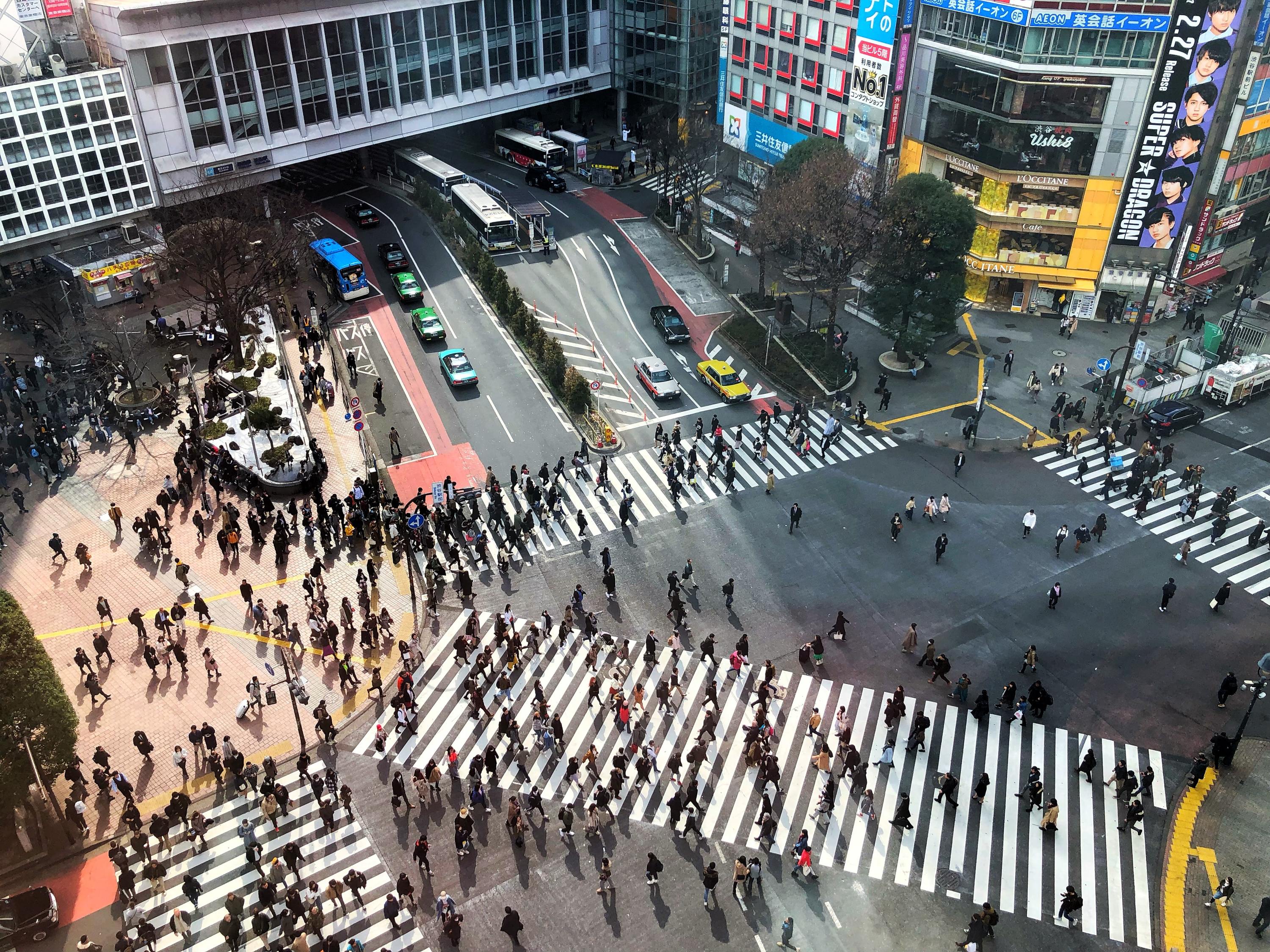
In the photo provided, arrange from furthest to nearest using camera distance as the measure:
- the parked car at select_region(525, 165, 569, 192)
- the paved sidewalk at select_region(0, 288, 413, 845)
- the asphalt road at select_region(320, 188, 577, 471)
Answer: the parked car at select_region(525, 165, 569, 192), the asphalt road at select_region(320, 188, 577, 471), the paved sidewalk at select_region(0, 288, 413, 845)

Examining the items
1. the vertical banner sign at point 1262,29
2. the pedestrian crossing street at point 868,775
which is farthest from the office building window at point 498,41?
the pedestrian crossing street at point 868,775

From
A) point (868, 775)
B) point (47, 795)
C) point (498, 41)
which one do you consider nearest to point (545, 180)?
point (498, 41)

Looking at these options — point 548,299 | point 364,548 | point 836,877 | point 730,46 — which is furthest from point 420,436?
point 730,46

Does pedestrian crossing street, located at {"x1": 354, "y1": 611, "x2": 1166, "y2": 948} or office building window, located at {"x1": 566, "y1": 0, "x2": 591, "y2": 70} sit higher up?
office building window, located at {"x1": 566, "y1": 0, "x2": 591, "y2": 70}

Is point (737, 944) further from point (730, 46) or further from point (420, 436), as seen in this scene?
point (730, 46)

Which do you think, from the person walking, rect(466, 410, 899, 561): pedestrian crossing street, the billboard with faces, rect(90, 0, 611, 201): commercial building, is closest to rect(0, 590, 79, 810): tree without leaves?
rect(466, 410, 899, 561): pedestrian crossing street

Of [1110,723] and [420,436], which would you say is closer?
[1110,723]

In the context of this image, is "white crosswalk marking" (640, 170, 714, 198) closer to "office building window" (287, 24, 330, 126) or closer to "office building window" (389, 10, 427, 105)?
"office building window" (389, 10, 427, 105)
